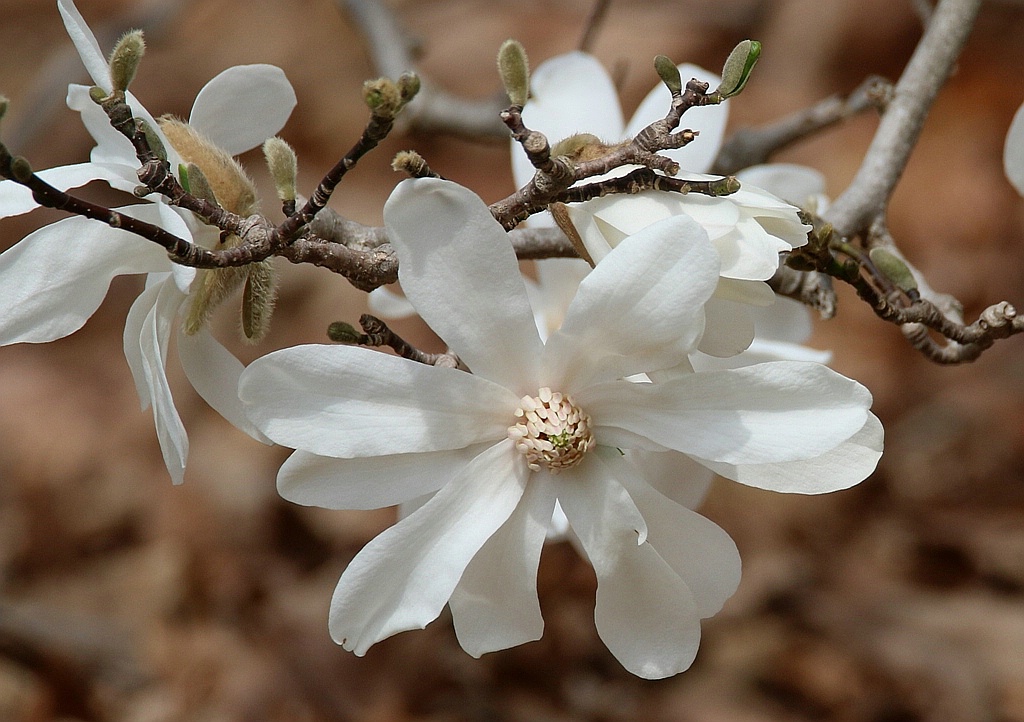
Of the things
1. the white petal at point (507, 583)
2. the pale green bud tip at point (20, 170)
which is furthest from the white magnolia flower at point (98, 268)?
the white petal at point (507, 583)

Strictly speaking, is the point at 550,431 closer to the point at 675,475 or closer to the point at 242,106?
the point at 675,475

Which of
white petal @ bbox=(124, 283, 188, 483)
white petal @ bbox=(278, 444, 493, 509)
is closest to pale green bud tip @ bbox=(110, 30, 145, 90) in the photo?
white petal @ bbox=(124, 283, 188, 483)

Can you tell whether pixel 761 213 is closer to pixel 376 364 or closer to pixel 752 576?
pixel 376 364

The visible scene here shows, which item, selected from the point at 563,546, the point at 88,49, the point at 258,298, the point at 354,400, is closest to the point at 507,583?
the point at 354,400

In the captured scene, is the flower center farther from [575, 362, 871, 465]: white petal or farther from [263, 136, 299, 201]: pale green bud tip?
[263, 136, 299, 201]: pale green bud tip

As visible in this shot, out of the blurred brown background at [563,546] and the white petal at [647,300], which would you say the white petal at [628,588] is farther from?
the blurred brown background at [563,546]

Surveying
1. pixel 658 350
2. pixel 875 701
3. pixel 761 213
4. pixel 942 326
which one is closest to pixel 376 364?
pixel 658 350
